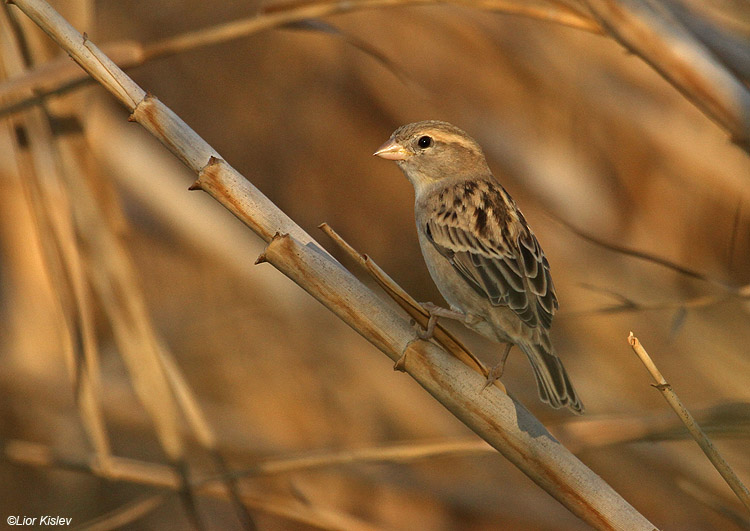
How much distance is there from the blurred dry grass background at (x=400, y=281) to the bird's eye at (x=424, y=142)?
78 cm

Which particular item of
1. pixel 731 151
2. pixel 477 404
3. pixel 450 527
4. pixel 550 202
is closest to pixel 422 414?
pixel 450 527

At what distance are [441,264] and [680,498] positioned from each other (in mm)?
2109

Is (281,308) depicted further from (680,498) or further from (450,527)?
(680,498)

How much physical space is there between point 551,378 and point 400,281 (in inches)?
109

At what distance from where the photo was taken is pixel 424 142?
10.3ft

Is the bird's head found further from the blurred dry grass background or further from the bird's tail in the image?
the bird's tail

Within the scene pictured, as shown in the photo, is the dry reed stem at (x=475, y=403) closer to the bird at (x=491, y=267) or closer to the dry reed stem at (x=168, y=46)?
the bird at (x=491, y=267)

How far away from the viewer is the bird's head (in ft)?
10.2

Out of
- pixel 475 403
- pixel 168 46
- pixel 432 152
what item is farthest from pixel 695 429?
pixel 168 46

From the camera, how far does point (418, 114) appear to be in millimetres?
4816

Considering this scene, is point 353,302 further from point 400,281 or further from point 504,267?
point 400,281

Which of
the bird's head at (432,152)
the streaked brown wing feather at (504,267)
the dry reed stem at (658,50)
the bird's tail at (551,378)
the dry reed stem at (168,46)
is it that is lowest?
the bird's tail at (551,378)

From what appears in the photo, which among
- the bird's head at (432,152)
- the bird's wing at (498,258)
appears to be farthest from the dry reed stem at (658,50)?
the bird's wing at (498,258)

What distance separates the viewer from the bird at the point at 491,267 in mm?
2557
